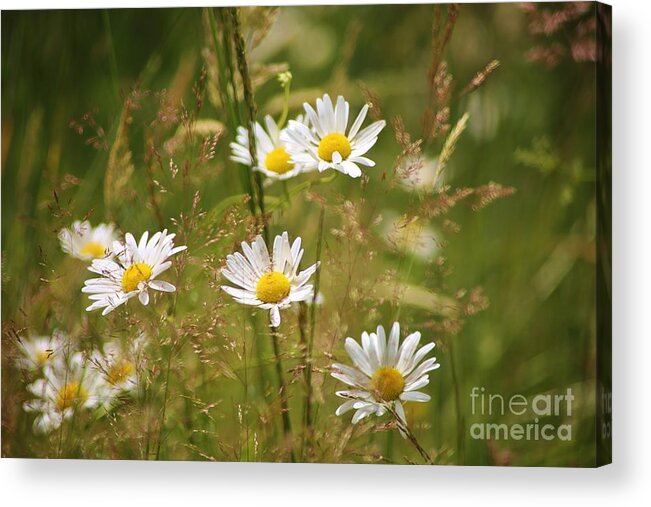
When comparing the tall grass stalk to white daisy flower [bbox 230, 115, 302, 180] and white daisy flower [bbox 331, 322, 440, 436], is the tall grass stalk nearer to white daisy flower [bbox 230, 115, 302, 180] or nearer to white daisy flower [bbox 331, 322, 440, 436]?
white daisy flower [bbox 230, 115, 302, 180]

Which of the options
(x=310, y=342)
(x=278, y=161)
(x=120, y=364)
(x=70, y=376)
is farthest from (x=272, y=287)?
(x=70, y=376)

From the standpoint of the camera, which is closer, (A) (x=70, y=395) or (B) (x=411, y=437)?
(B) (x=411, y=437)

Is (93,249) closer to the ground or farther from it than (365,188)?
closer to the ground

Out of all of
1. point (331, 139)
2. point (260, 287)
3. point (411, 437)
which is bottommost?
point (411, 437)

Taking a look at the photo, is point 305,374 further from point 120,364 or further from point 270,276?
point 120,364

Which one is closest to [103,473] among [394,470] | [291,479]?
[291,479]

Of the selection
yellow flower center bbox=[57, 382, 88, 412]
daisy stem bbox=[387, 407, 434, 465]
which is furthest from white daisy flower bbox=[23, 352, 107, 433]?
daisy stem bbox=[387, 407, 434, 465]

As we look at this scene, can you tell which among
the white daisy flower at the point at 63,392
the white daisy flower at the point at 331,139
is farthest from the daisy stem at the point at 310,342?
the white daisy flower at the point at 63,392
